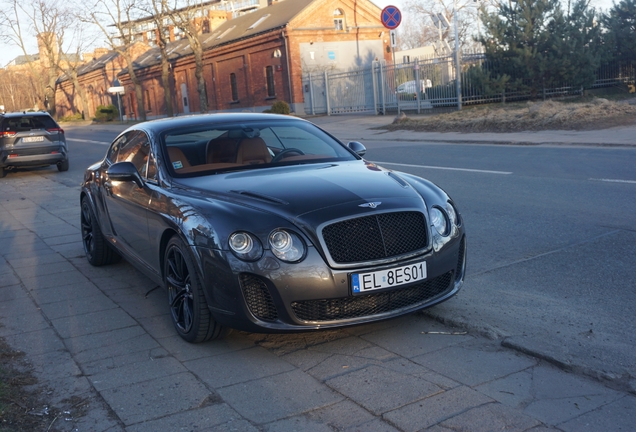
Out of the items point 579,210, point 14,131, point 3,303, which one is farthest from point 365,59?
point 3,303

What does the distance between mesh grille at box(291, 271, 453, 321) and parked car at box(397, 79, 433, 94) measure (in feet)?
85.8

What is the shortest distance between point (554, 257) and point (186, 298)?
346 centimetres

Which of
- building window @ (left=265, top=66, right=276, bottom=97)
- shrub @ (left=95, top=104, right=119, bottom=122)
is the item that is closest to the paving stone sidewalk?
building window @ (left=265, top=66, right=276, bottom=97)

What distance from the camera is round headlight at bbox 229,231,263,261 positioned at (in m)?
4.13

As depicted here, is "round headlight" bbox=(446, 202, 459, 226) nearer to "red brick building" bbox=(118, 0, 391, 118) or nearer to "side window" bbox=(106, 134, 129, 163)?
"side window" bbox=(106, 134, 129, 163)

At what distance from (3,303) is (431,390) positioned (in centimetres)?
396

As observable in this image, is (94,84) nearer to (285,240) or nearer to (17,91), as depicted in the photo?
(17,91)

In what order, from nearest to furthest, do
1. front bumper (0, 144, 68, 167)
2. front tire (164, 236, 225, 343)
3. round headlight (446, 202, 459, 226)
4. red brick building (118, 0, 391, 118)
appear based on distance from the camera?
front tire (164, 236, 225, 343)
round headlight (446, 202, 459, 226)
front bumper (0, 144, 68, 167)
red brick building (118, 0, 391, 118)

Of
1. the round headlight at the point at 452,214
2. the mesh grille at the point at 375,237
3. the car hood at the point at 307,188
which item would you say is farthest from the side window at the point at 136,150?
the round headlight at the point at 452,214

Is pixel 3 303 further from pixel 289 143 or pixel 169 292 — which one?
pixel 289 143

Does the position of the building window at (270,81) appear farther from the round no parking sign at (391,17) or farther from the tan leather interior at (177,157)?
the tan leather interior at (177,157)

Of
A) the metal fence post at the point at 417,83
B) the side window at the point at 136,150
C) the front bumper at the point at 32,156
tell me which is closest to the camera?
the side window at the point at 136,150

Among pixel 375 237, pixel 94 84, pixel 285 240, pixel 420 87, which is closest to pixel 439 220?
pixel 375 237

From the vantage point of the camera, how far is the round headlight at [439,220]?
458 centimetres
